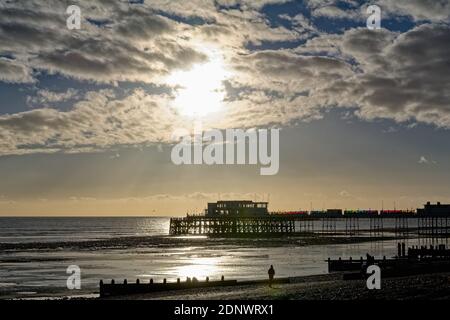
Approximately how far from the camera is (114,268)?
6100cm

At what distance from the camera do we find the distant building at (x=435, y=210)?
183 metres

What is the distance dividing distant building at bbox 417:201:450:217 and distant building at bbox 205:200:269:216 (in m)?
52.4

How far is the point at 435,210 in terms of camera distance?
188500 millimetres

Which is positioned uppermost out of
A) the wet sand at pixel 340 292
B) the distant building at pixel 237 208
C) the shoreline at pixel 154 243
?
the distant building at pixel 237 208

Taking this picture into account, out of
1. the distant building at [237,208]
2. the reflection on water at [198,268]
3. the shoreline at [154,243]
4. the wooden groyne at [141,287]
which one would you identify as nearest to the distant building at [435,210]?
the distant building at [237,208]

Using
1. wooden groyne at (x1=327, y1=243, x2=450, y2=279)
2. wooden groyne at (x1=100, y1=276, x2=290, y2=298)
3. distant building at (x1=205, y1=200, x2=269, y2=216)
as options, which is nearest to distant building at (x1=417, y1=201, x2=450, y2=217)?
distant building at (x1=205, y1=200, x2=269, y2=216)

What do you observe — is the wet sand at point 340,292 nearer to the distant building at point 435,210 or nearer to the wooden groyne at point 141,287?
the wooden groyne at point 141,287

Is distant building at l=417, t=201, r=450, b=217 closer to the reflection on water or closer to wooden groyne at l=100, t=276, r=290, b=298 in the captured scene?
Result: the reflection on water

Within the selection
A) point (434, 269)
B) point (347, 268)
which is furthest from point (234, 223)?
point (434, 269)

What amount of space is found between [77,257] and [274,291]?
52.1 meters

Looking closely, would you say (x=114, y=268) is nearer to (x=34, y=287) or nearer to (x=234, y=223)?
(x=34, y=287)

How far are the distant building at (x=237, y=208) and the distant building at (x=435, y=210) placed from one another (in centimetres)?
5237

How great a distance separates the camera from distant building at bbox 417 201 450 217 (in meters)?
183
